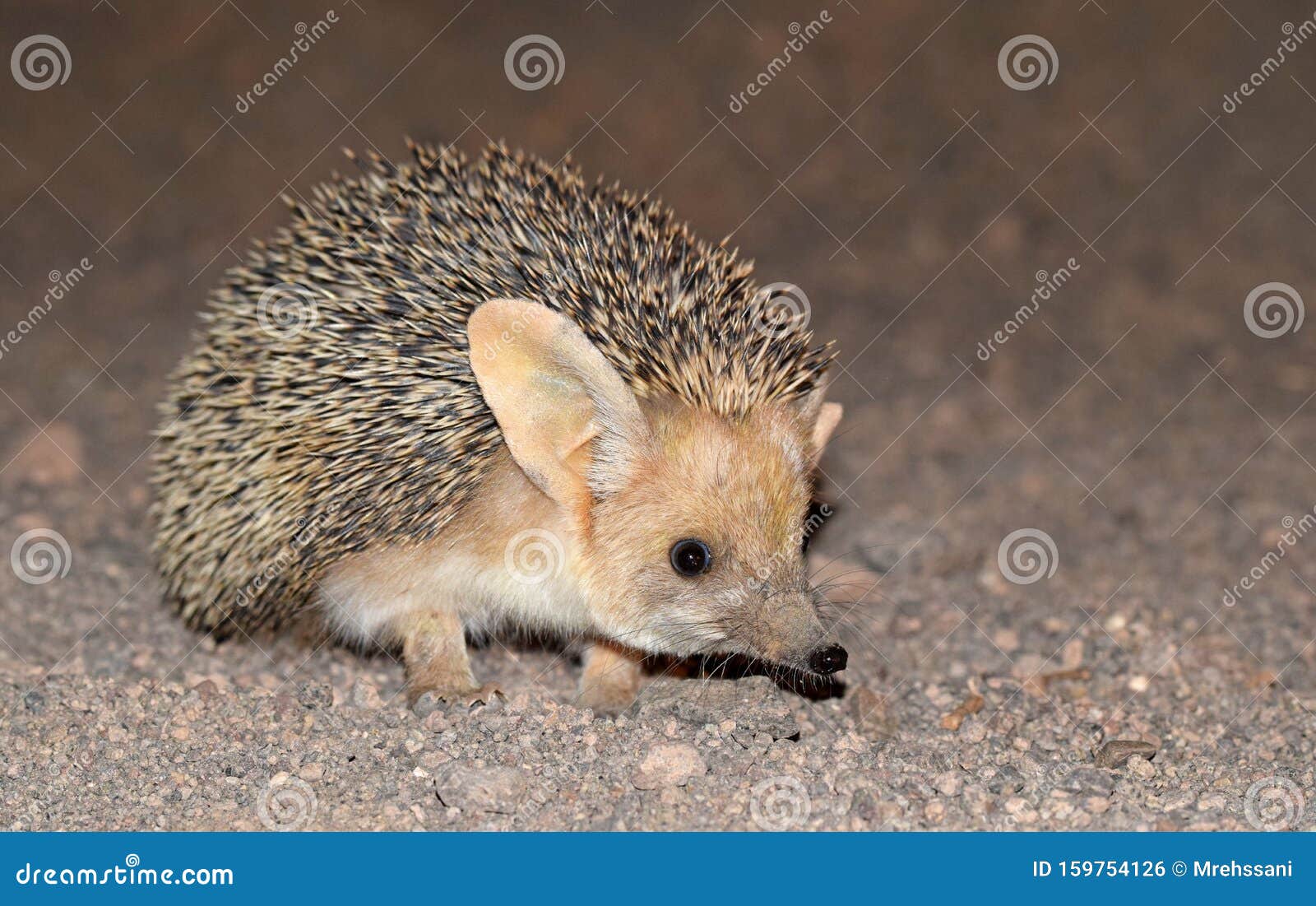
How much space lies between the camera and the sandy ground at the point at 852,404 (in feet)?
18.2

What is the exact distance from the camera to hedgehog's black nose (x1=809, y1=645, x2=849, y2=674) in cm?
544

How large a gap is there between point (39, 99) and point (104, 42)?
93 cm

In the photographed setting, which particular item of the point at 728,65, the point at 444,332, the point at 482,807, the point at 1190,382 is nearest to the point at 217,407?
the point at 444,332

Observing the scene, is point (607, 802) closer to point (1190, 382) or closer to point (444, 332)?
point (444, 332)
